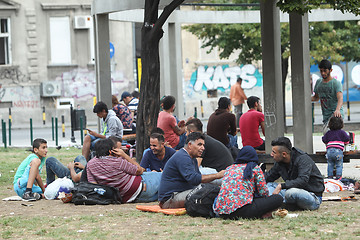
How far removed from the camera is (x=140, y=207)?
10.1 m

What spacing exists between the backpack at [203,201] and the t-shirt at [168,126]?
4614mm

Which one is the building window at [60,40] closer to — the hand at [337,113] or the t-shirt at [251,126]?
the t-shirt at [251,126]

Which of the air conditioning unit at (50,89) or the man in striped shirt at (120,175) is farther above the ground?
the air conditioning unit at (50,89)

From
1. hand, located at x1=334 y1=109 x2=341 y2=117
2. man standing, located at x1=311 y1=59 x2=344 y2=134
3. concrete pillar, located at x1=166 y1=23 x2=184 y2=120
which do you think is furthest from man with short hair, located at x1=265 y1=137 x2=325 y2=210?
concrete pillar, located at x1=166 y1=23 x2=184 y2=120

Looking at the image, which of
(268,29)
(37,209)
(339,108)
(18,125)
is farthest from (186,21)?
(18,125)

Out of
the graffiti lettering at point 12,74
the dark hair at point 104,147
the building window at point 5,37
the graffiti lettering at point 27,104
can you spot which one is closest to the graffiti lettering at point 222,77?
the graffiti lettering at point 27,104

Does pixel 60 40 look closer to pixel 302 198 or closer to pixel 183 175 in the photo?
pixel 183 175

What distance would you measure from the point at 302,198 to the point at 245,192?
1057mm

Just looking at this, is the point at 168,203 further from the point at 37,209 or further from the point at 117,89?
the point at 117,89

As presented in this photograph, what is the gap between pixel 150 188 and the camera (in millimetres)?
10984

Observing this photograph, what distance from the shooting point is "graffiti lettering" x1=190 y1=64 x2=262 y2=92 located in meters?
43.2

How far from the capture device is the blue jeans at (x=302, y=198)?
942cm

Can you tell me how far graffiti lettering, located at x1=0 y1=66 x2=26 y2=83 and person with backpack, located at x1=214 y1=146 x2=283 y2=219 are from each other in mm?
29757

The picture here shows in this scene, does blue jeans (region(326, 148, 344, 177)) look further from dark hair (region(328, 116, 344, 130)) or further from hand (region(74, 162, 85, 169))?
hand (region(74, 162, 85, 169))
